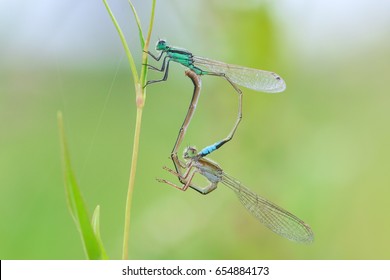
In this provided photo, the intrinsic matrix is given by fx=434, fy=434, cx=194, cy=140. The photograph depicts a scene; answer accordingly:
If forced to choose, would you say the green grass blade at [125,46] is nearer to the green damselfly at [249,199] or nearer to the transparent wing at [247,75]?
the green damselfly at [249,199]

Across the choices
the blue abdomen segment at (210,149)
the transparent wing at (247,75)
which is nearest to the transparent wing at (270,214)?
the blue abdomen segment at (210,149)

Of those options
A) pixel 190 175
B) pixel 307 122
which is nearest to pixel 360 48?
pixel 307 122

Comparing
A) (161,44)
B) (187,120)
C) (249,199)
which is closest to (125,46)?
(187,120)

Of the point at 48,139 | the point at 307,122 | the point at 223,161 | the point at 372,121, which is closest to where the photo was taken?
the point at 223,161

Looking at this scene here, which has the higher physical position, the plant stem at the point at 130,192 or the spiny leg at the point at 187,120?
the spiny leg at the point at 187,120

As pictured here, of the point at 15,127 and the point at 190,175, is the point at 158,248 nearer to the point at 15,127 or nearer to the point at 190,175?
the point at 190,175

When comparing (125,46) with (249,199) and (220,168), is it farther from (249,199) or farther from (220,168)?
(249,199)
